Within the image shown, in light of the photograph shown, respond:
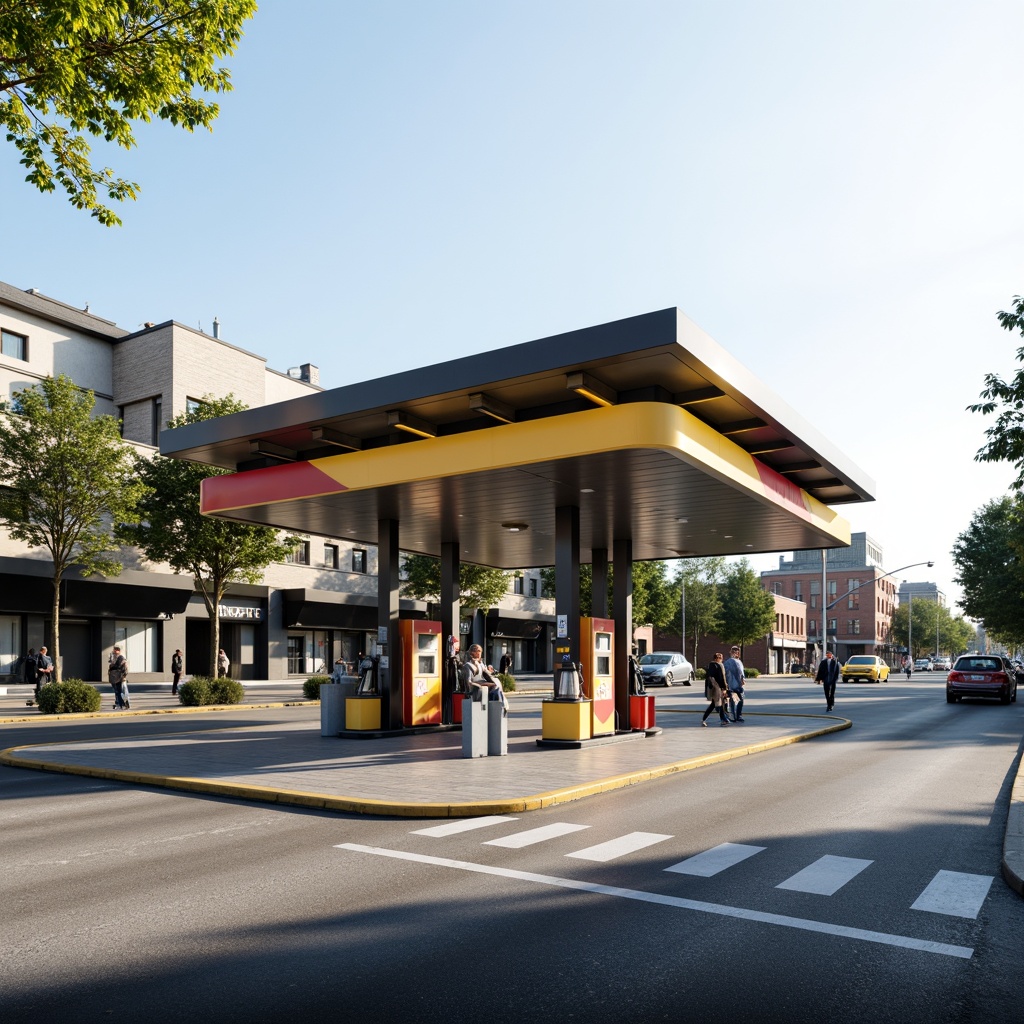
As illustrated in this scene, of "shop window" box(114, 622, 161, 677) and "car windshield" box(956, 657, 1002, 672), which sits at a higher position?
"shop window" box(114, 622, 161, 677)

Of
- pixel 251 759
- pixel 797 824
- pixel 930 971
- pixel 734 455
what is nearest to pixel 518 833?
pixel 797 824

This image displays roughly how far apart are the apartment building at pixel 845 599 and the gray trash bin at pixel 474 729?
330ft

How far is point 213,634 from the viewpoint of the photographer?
105 feet

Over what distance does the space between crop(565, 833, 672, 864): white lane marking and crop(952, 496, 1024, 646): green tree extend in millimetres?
50199

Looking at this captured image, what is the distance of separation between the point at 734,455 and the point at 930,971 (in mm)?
10483

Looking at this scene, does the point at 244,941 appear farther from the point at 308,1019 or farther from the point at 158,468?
the point at 158,468

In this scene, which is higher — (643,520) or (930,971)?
(643,520)

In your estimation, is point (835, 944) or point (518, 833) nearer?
point (835, 944)

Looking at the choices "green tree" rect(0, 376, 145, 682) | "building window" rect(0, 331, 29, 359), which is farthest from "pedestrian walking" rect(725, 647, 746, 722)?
"building window" rect(0, 331, 29, 359)

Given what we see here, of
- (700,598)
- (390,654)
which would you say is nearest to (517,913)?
(390,654)

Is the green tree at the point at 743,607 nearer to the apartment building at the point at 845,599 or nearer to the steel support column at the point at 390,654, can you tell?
the apartment building at the point at 845,599

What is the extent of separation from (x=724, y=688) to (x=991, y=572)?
4105 centimetres

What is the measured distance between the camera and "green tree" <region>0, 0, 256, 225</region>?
32.1 feet

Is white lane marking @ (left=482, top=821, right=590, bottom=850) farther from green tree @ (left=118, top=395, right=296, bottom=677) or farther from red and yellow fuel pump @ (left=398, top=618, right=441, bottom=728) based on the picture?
green tree @ (left=118, top=395, right=296, bottom=677)
